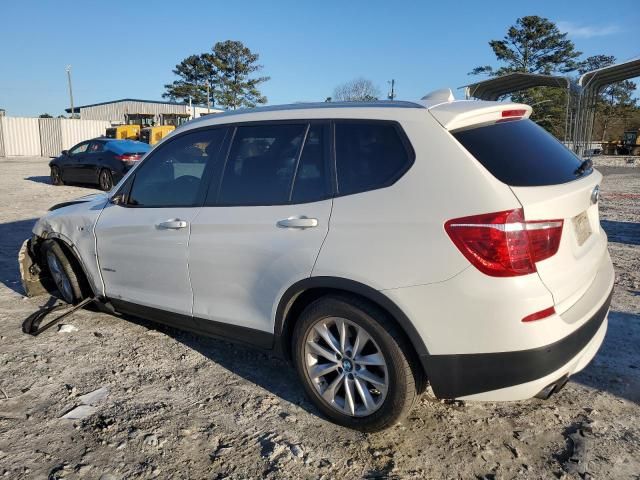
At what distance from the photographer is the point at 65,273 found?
465cm

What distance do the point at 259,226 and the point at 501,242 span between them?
4.54 feet

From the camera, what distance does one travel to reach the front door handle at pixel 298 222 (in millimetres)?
2809

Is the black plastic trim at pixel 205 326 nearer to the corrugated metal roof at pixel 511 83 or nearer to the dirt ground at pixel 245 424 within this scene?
the dirt ground at pixel 245 424

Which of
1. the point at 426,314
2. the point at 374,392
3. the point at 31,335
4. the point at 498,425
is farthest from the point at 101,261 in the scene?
the point at 498,425

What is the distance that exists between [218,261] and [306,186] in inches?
30.5

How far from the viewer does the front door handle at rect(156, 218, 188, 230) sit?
347cm

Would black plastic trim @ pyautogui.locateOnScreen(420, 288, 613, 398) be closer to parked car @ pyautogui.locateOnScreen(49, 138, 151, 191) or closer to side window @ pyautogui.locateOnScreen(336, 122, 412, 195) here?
side window @ pyautogui.locateOnScreen(336, 122, 412, 195)

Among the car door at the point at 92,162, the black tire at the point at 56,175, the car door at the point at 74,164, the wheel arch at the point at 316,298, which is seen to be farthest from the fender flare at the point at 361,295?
the black tire at the point at 56,175

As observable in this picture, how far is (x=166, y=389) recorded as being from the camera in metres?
3.45

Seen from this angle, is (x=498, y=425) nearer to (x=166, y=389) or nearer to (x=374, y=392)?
(x=374, y=392)

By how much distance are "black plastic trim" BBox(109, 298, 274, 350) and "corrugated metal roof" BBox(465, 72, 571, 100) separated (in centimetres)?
2202

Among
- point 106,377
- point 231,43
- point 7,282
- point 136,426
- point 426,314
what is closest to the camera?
point 426,314

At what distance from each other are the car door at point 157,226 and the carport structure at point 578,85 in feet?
71.0

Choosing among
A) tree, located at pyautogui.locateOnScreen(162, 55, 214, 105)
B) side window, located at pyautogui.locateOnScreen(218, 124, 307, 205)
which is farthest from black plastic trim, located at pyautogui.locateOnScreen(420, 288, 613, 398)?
tree, located at pyautogui.locateOnScreen(162, 55, 214, 105)
